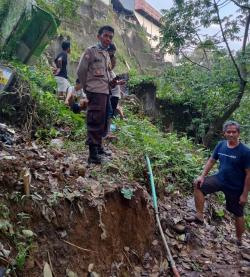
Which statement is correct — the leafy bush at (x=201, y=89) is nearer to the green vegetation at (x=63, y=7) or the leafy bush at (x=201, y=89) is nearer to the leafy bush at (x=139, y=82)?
the leafy bush at (x=139, y=82)

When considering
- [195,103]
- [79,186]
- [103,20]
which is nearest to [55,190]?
[79,186]

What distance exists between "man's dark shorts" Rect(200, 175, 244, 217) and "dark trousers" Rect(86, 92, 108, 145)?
5.43 feet

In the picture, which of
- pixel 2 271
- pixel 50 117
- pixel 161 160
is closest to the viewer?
pixel 2 271

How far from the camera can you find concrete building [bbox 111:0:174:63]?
26141 mm

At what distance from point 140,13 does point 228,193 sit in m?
26.0

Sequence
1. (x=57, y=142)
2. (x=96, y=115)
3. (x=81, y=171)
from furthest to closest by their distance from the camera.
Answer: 1. (x=57, y=142)
2. (x=96, y=115)
3. (x=81, y=171)

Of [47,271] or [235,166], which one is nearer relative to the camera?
[47,271]

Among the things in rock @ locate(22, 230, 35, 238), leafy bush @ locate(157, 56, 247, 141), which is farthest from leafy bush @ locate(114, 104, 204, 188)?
leafy bush @ locate(157, 56, 247, 141)

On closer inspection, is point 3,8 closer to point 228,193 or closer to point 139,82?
point 228,193

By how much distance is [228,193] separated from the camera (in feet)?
15.5

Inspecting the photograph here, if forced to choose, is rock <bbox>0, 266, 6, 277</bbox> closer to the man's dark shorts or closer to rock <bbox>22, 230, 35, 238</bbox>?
rock <bbox>22, 230, 35, 238</bbox>

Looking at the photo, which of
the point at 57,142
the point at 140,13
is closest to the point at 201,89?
the point at 57,142

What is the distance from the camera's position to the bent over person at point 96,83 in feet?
14.5

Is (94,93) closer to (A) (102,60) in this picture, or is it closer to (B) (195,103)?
(A) (102,60)
